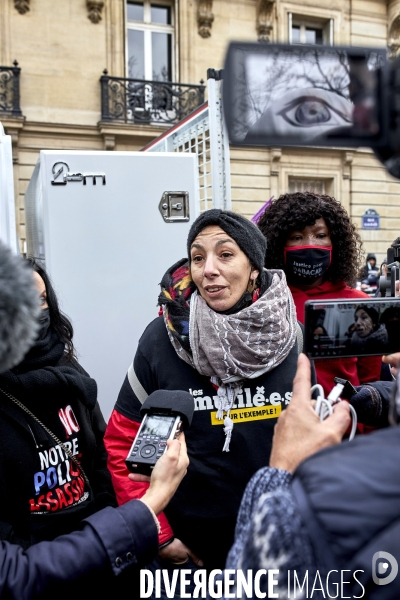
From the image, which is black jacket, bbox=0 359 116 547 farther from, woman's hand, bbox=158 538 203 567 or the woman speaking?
woman's hand, bbox=158 538 203 567

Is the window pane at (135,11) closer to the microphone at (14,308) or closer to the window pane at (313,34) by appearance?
the window pane at (313,34)

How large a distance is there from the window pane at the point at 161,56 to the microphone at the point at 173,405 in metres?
13.3

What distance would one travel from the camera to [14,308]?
102 centimetres

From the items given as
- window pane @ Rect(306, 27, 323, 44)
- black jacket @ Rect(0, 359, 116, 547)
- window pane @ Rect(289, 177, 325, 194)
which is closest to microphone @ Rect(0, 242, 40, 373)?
black jacket @ Rect(0, 359, 116, 547)

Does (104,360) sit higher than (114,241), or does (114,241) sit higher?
(114,241)

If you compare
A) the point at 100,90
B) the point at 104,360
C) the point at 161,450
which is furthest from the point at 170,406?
the point at 100,90

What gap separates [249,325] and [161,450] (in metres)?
0.68

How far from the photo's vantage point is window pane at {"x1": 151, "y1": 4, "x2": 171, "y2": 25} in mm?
13477

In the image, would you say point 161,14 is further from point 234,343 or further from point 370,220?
point 234,343

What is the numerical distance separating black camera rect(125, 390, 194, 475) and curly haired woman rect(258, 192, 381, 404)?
1.21 metres

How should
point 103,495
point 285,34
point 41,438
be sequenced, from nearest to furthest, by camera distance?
point 41,438
point 103,495
point 285,34

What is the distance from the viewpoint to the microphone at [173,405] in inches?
55.6

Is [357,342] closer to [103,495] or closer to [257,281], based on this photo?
[257,281]

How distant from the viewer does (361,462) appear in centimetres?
67
